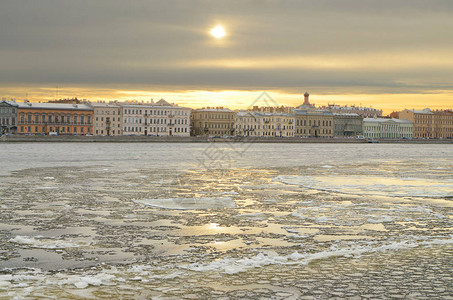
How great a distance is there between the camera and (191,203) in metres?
11.1

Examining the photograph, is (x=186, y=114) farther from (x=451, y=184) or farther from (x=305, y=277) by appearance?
(x=305, y=277)

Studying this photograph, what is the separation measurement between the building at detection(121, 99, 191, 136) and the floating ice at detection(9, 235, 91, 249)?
10251 centimetres

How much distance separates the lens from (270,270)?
→ 5.87m

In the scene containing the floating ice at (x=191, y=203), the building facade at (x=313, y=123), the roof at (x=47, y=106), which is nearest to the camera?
the floating ice at (x=191, y=203)

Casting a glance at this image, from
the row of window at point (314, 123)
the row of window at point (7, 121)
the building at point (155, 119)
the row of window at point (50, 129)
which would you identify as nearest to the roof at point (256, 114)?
the row of window at point (314, 123)

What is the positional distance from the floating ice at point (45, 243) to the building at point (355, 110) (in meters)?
A: 132

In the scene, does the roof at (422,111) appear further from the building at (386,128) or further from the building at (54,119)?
the building at (54,119)

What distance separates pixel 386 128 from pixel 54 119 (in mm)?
77033

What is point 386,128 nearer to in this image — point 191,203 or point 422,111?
point 422,111

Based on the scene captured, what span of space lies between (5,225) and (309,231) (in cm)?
421

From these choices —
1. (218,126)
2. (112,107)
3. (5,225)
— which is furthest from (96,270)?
(218,126)

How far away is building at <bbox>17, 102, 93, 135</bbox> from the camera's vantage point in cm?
9906

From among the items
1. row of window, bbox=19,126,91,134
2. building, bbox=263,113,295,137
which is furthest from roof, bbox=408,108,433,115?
row of window, bbox=19,126,91,134

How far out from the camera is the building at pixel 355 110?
461ft
